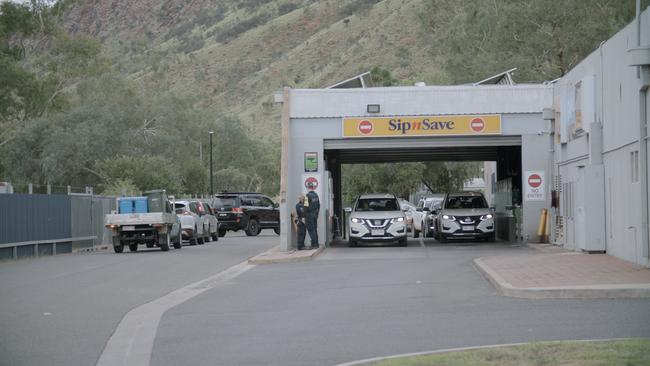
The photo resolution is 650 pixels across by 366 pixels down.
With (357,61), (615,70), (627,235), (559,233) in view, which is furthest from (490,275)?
(357,61)

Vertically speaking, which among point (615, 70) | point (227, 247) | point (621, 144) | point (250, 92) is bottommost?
point (227, 247)

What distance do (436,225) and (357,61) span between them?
6507 centimetres

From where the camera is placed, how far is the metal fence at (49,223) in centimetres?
Result: 3120

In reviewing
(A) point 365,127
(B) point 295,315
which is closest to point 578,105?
(A) point 365,127

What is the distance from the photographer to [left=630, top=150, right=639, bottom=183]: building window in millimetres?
20853

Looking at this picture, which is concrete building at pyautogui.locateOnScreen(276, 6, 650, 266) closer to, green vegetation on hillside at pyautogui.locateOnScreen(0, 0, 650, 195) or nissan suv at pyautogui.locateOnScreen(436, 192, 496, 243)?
nissan suv at pyautogui.locateOnScreen(436, 192, 496, 243)

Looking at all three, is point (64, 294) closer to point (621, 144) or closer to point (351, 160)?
point (621, 144)

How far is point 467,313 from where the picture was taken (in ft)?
46.5

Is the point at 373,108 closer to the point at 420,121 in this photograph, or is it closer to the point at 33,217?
the point at 420,121

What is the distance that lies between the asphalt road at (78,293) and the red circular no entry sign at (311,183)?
2.71m

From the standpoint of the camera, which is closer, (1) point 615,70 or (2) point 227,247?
(1) point 615,70

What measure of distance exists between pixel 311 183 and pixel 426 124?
158 inches

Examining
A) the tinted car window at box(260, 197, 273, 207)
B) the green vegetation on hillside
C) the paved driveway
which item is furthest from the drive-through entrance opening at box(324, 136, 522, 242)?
the paved driveway

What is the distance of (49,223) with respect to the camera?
34312mm
